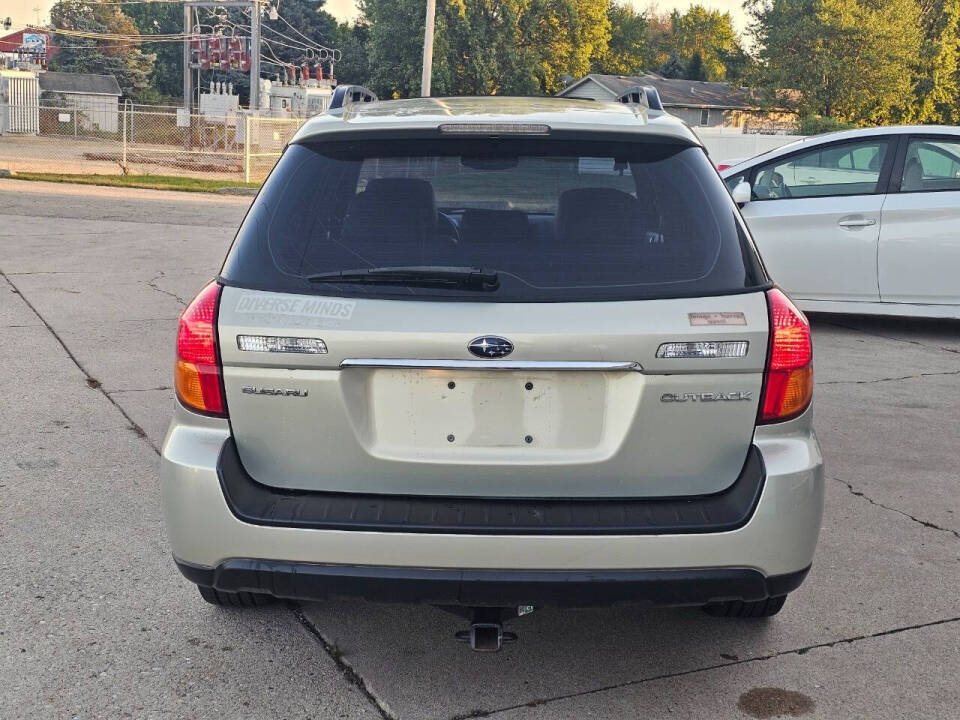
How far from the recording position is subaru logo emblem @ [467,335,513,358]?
2.89 meters

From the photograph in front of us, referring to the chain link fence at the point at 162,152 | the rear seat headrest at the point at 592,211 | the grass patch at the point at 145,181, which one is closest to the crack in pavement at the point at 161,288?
the rear seat headrest at the point at 592,211

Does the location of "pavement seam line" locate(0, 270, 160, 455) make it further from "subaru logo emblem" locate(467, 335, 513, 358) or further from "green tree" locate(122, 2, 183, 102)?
"green tree" locate(122, 2, 183, 102)

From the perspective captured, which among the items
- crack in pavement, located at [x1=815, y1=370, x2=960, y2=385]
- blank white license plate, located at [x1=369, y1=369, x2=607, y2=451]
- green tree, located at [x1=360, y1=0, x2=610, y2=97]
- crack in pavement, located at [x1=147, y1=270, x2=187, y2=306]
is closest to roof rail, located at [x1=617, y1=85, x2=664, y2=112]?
blank white license plate, located at [x1=369, y1=369, x2=607, y2=451]

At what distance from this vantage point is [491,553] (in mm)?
2857

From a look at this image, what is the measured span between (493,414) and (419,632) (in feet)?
3.72

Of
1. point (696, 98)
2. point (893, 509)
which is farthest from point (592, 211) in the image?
point (696, 98)

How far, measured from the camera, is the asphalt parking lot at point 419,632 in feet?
10.8

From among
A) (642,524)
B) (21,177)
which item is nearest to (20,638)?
(642,524)

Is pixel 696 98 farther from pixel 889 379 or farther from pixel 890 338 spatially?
pixel 889 379

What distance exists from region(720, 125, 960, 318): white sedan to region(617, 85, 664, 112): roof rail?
482 cm

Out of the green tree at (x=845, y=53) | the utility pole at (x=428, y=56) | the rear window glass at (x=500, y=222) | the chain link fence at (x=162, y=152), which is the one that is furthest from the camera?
the green tree at (x=845, y=53)

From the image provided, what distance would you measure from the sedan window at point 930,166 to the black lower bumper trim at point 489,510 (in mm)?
6861

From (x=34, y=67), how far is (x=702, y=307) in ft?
274

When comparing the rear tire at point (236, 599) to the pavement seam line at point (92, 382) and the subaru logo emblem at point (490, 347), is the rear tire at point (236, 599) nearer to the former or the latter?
the subaru logo emblem at point (490, 347)
